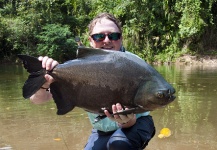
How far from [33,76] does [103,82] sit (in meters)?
0.46

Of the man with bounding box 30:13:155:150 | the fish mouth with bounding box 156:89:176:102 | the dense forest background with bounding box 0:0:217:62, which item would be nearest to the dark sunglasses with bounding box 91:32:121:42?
the man with bounding box 30:13:155:150

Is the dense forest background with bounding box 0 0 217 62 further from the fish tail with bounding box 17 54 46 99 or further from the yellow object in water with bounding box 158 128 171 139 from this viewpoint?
the fish tail with bounding box 17 54 46 99

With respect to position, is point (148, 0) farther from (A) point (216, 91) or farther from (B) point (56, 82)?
(B) point (56, 82)

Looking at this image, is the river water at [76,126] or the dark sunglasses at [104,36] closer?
the dark sunglasses at [104,36]

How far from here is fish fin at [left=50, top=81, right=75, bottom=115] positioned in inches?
88.5

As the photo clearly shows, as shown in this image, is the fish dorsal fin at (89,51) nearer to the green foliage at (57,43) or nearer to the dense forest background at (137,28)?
the dense forest background at (137,28)

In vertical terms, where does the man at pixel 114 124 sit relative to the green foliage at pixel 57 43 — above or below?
above

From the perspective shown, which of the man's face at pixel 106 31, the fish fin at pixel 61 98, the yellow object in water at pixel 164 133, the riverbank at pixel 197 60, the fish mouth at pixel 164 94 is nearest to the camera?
the fish mouth at pixel 164 94

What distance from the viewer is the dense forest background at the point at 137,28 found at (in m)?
18.0

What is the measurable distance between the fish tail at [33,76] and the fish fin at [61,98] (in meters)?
0.12

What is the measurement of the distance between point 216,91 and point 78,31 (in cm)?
1539

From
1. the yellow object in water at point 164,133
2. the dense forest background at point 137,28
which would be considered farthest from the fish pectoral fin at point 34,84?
the dense forest background at point 137,28

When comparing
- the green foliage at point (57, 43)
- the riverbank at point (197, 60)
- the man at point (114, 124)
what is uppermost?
the man at point (114, 124)

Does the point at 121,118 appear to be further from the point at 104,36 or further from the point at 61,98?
the point at 104,36
